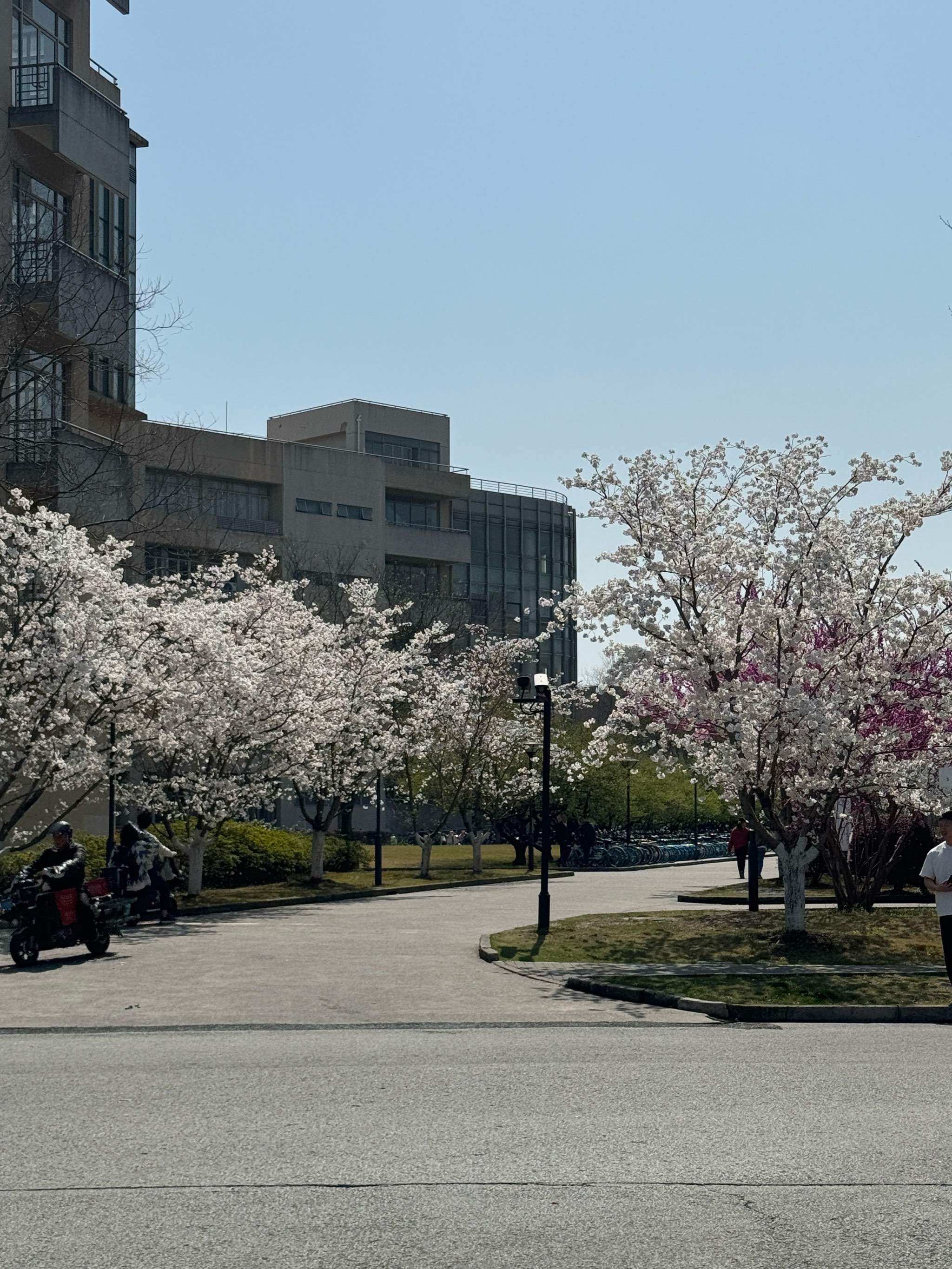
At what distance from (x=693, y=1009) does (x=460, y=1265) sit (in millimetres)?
9285

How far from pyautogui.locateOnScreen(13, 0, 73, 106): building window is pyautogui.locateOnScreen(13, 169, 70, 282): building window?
2.20 meters

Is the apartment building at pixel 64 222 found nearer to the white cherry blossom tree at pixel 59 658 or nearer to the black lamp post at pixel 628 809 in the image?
the white cherry blossom tree at pixel 59 658

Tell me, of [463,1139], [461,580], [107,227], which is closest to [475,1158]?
[463,1139]

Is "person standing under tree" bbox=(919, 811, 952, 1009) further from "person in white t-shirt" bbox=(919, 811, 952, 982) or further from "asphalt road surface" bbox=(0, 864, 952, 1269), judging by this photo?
"asphalt road surface" bbox=(0, 864, 952, 1269)

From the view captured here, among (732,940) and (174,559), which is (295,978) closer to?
(732,940)

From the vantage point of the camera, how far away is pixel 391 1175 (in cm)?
659

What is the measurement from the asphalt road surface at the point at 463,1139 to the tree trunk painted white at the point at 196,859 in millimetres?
16198

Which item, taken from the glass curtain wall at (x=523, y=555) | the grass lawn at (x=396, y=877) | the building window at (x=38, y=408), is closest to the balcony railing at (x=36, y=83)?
the building window at (x=38, y=408)

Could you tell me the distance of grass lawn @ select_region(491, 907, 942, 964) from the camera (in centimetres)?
1845

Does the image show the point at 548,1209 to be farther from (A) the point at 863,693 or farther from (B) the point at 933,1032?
(A) the point at 863,693

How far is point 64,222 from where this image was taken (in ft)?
127

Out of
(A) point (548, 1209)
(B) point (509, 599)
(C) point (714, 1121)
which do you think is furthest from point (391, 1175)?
(B) point (509, 599)

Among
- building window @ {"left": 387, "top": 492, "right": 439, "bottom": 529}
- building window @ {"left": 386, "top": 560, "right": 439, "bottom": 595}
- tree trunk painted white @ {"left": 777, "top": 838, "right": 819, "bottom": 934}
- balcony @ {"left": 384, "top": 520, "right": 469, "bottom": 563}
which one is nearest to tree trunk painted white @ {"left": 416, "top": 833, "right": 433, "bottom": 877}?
tree trunk painted white @ {"left": 777, "top": 838, "right": 819, "bottom": 934}

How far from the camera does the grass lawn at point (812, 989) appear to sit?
1431 centimetres
